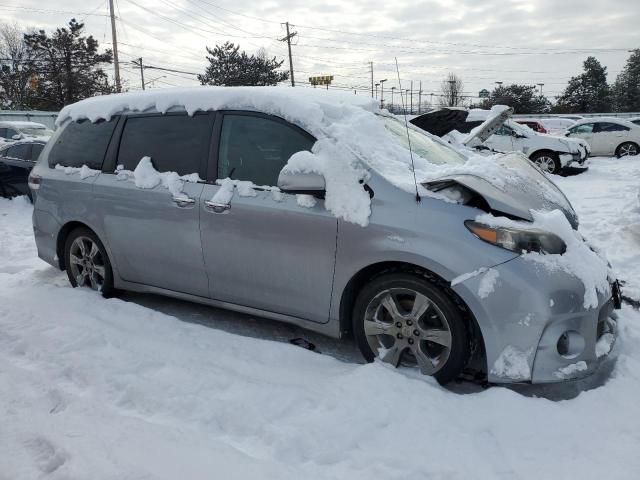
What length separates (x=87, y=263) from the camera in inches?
176

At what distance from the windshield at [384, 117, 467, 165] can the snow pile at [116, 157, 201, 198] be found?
145cm

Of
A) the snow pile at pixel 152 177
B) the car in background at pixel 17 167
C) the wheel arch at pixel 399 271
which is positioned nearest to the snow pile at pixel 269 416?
the wheel arch at pixel 399 271

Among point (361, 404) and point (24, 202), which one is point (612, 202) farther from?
point (24, 202)

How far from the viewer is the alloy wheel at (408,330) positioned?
2.87 metres

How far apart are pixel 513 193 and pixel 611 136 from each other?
18200 millimetres

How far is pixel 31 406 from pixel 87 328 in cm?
94

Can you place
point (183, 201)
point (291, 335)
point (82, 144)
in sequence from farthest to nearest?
point (82, 144)
point (291, 335)
point (183, 201)

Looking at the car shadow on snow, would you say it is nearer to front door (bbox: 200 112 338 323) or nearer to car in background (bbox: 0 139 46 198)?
front door (bbox: 200 112 338 323)

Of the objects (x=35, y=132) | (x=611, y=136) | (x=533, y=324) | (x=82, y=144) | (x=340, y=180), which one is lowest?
(x=533, y=324)

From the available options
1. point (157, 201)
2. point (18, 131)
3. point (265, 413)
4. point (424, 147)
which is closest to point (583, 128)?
point (424, 147)

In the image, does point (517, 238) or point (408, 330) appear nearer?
point (517, 238)

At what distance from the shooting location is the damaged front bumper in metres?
2.61

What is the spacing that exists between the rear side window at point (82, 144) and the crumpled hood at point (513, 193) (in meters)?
2.74

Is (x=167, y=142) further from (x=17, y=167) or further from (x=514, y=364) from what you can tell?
(x=17, y=167)
